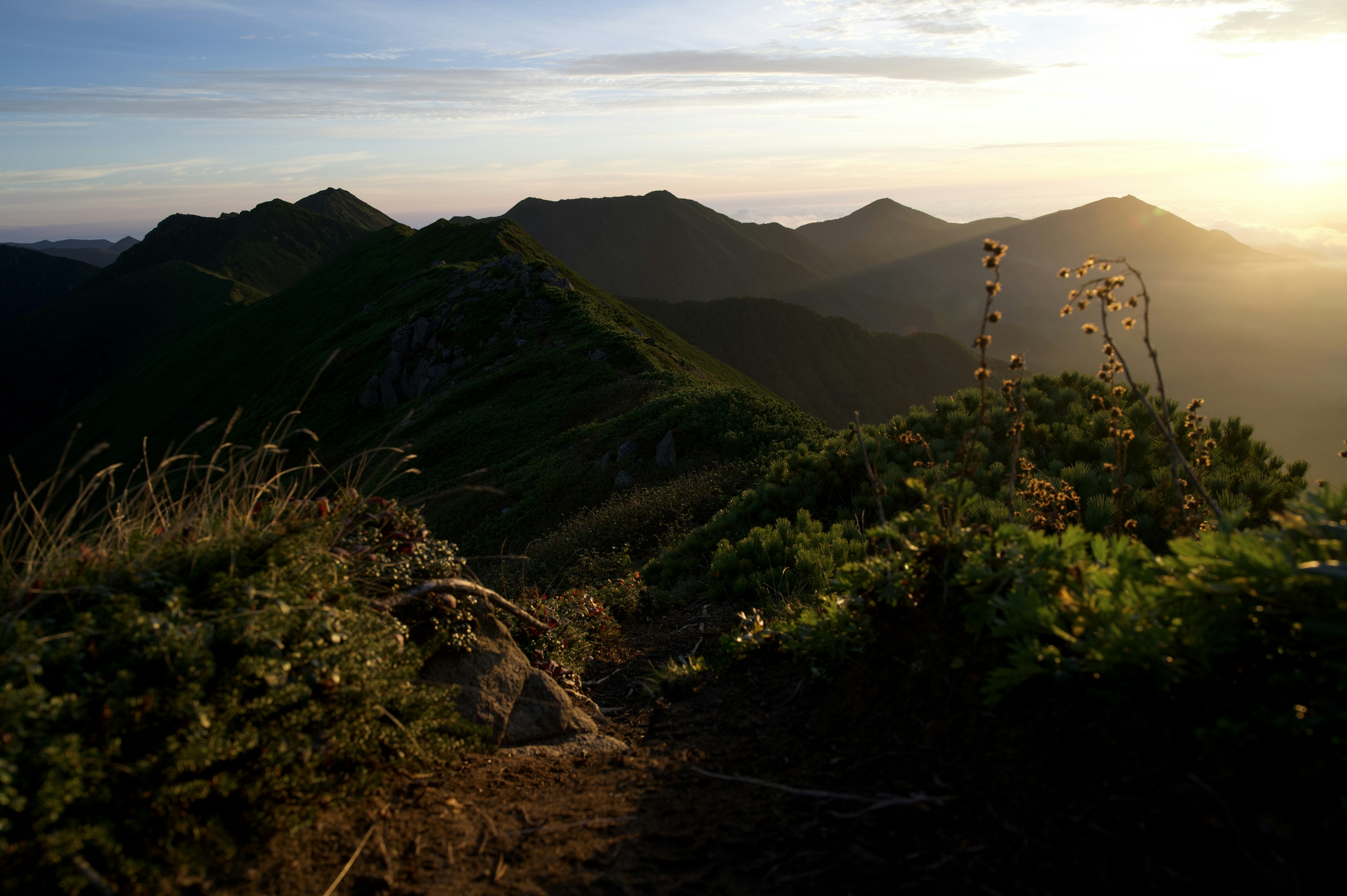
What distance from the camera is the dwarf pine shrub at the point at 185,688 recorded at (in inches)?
76.9

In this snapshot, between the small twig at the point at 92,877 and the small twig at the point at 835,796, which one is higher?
the small twig at the point at 92,877

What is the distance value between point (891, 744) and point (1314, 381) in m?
211

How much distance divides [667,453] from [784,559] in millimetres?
8139

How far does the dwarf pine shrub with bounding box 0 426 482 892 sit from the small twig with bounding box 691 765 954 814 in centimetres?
124

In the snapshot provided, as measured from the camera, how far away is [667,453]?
14.5 metres

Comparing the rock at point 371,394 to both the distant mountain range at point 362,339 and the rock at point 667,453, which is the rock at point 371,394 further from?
the rock at point 667,453

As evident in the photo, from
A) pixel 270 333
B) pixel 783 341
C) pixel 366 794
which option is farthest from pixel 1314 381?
pixel 366 794

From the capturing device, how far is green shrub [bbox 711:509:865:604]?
6.00 m

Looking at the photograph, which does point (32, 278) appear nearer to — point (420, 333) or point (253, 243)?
point (253, 243)

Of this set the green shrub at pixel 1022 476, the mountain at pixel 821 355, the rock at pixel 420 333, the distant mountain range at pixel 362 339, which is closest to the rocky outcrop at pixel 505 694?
the green shrub at pixel 1022 476

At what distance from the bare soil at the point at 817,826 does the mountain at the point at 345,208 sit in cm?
17564

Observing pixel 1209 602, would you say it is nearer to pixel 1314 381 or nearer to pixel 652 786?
pixel 652 786

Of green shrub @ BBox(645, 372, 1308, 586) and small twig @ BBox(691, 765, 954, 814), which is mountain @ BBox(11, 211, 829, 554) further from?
green shrub @ BBox(645, 372, 1308, 586)

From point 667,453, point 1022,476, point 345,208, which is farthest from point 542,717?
point 345,208
